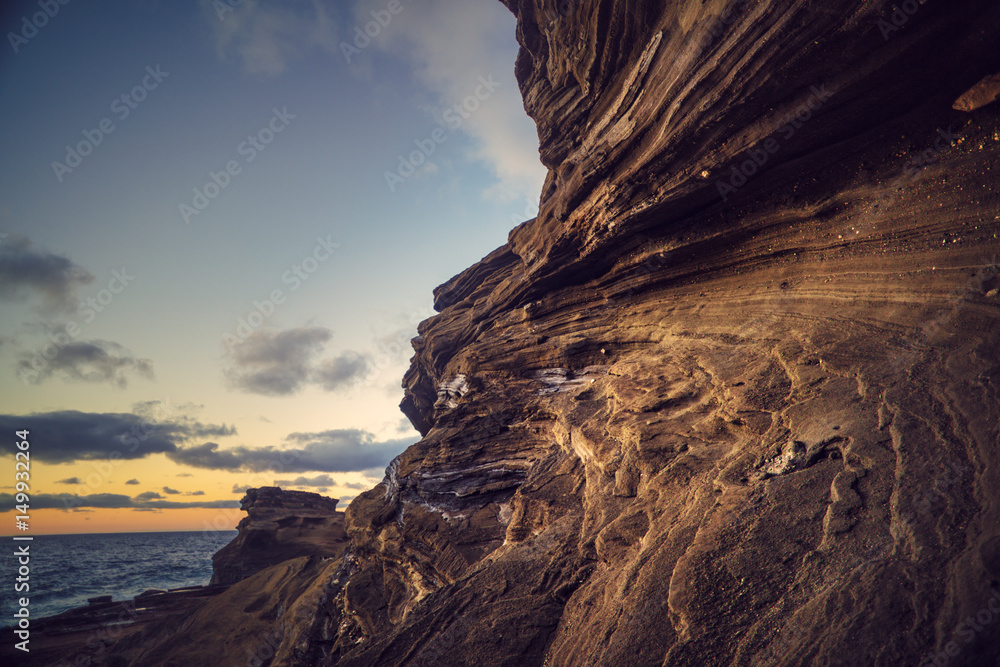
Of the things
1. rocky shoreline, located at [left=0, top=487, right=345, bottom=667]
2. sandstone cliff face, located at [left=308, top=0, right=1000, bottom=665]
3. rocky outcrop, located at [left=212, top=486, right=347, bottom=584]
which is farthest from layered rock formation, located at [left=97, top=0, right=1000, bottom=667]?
rocky outcrop, located at [left=212, top=486, right=347, bottom=584]

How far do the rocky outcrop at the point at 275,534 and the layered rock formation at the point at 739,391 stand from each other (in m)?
24.7

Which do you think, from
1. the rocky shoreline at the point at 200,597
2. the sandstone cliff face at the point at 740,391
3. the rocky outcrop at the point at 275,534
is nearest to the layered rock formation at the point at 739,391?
the sandstone cliff face at the point at 740,391

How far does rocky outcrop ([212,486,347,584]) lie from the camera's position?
37.8 metres

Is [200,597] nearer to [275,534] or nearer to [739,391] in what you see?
[275,534]

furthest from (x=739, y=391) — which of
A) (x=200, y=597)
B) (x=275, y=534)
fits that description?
(x=275, y=534)

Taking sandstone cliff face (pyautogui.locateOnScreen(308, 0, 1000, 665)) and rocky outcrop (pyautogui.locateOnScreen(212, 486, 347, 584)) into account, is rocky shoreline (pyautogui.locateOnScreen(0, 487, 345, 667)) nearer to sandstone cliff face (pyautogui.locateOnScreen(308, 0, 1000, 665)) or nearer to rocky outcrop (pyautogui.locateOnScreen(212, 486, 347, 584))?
rocky outcrop (pyautogui.locateOnScreen(212, 486, 347, 584))

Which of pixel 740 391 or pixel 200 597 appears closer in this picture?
pixel 740 391

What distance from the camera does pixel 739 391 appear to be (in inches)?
368

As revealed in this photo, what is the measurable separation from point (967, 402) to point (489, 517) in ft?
40.3

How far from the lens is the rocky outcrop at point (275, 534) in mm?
37750

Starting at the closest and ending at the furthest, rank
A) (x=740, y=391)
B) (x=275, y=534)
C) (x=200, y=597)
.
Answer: (x=740, y=391), (x=200, y=597), (x=275, y=534)

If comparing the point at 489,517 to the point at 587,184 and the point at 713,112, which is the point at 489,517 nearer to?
the point at 587,184

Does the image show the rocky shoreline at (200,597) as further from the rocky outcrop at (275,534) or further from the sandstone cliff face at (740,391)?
the sandstone cliff face at (740,391)

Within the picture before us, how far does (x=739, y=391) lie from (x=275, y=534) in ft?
145
